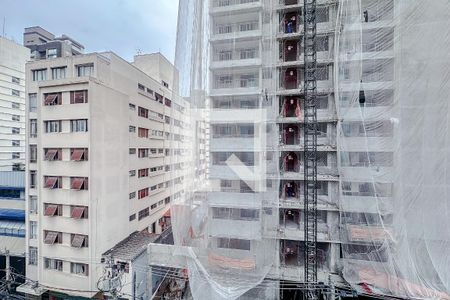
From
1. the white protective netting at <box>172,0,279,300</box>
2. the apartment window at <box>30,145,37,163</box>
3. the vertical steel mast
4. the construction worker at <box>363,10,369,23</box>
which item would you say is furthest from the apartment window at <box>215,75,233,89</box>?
the apartment window at <box>30,145,37,163</box>

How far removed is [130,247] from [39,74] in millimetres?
11650

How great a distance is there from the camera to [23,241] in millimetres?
14891

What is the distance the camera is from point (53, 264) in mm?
13148

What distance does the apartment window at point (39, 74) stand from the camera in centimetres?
1409

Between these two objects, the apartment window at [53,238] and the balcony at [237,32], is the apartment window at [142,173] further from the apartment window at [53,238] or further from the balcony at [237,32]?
the balcony at [237,32]

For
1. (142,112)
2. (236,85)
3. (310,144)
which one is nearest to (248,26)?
(236,85)

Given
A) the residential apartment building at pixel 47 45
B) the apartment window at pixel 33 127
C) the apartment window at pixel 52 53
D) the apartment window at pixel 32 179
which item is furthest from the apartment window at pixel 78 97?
the apartment window at pixel 52 53

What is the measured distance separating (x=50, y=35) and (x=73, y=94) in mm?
22875

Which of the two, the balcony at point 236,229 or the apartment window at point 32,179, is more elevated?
the apartment window at point 32,179

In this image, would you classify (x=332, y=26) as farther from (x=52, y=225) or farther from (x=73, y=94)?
(x=52, y=225)

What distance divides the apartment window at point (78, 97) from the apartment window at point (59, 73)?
1.80m

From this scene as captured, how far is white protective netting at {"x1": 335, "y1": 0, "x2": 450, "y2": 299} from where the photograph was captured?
6832 mm

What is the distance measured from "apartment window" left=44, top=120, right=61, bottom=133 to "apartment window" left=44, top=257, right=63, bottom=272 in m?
7.13

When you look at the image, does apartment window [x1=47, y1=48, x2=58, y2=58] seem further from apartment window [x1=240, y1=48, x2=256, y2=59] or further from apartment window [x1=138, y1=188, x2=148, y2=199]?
apartment window [x1=240, y1=48, x2=256, y2=59]
